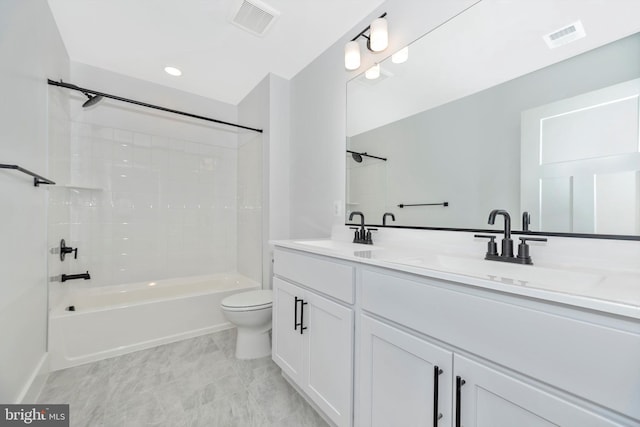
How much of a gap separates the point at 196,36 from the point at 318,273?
6.57ft

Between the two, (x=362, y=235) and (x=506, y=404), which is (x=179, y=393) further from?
(x=506, y=404)

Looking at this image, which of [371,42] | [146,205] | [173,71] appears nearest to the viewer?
[371,42]

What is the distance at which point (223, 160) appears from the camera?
10.2 feet

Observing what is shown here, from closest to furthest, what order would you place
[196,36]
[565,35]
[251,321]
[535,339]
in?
[535,339] → [565,35] → [251,321] → [196,36]

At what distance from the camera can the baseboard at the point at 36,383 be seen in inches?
52.0

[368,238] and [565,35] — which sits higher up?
[565,35]

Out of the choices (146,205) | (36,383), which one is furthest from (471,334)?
(146,205)

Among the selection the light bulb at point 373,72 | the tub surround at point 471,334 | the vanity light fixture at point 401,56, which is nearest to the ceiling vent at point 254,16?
the light bulb at point 373,72

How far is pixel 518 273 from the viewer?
0.91 metres

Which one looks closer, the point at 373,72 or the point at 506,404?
the point at 506,404

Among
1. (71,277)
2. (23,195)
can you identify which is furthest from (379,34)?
(71,277)

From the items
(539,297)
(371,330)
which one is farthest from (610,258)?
(371,330)

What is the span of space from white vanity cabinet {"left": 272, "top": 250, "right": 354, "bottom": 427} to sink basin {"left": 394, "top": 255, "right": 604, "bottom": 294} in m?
0.37

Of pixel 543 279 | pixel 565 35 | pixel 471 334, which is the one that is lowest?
pixel 471 334
